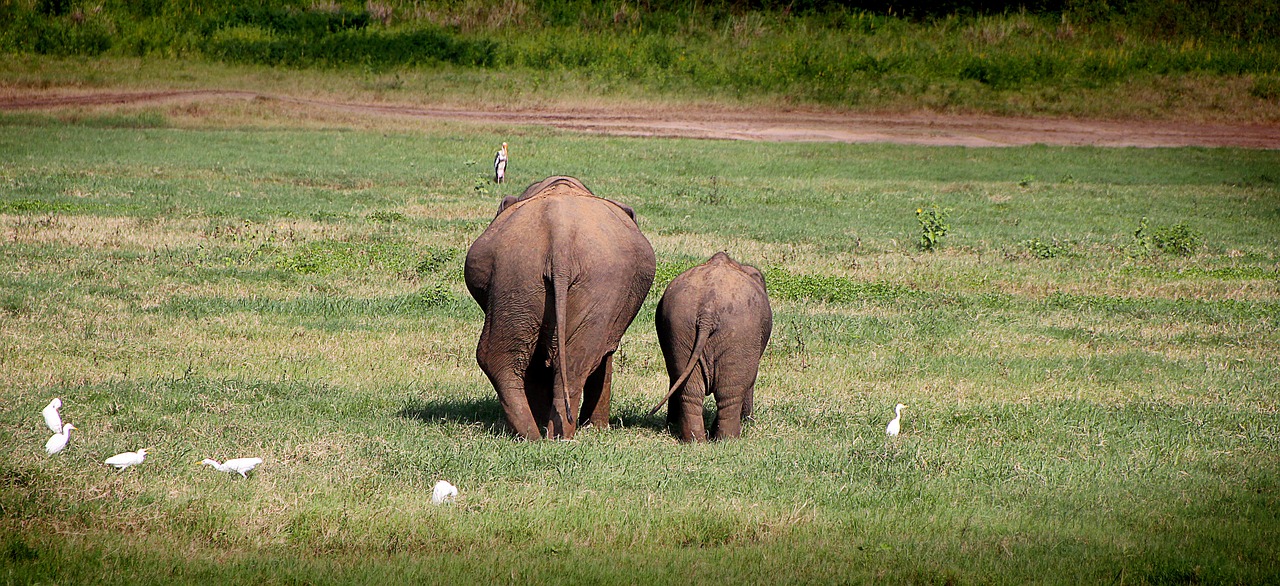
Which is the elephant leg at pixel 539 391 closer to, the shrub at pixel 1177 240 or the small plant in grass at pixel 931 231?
the small plant in grass at pixel 931 231

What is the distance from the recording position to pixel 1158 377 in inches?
444

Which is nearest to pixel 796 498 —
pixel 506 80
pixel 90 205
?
pixel 90 205

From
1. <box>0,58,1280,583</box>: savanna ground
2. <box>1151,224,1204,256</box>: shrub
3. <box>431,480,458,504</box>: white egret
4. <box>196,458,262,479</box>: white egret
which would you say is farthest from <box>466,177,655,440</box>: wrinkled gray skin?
<box>1151,224,1204,256</box>: shrub

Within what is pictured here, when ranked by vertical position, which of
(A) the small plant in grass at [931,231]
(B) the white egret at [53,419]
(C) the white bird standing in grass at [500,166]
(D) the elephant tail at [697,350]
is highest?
(D) the elephant tail at [697,350]

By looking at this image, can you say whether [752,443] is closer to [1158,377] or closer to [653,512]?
[653,512]

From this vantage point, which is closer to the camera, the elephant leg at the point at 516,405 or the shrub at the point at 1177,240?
the elephant leg at the point at 516,405

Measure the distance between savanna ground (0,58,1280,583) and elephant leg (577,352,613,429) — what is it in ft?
0.44

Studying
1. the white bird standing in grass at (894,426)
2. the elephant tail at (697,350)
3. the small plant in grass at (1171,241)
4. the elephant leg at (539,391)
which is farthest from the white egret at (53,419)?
the small plant in grass at (1171,241)

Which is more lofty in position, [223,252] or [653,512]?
[653,512]

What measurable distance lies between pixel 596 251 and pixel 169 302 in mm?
6780

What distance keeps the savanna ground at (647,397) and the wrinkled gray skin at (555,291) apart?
39 cm

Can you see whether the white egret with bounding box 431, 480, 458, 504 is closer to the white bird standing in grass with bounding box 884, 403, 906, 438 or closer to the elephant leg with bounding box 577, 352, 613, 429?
the elephant leg with bounding box 577, 352, 613, 429

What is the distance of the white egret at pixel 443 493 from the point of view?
22.2 feet

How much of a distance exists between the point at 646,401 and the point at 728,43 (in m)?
32.3
